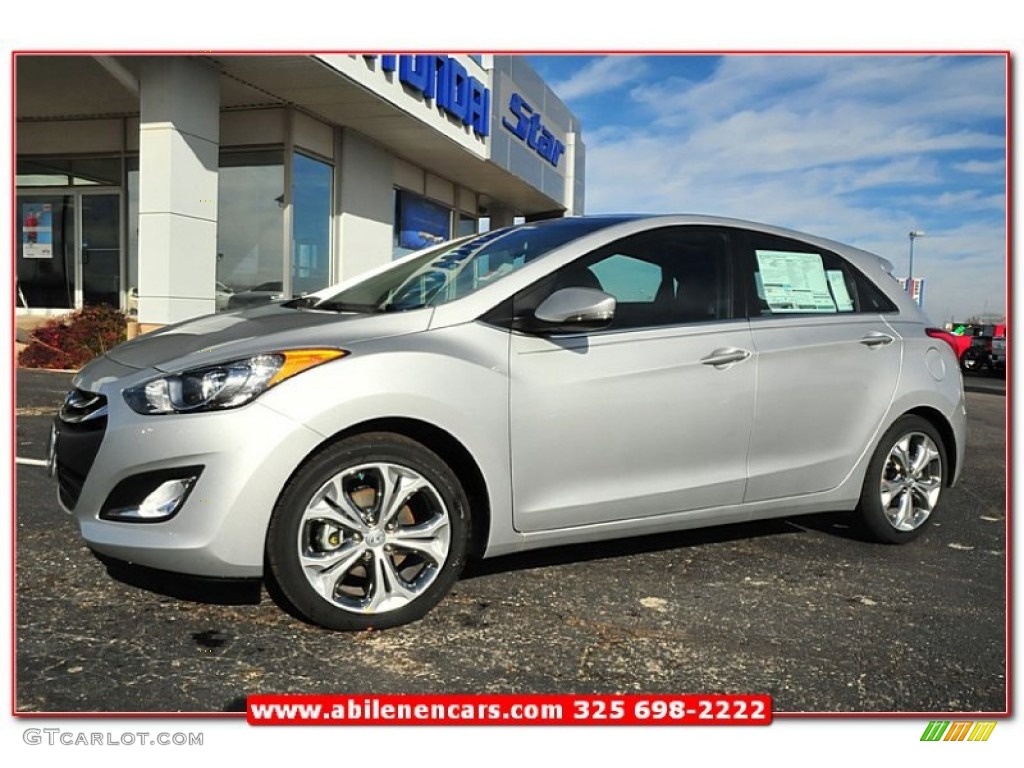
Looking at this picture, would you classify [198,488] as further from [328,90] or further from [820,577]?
[328,90]

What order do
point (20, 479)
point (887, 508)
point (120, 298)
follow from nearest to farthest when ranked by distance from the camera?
point (887, 508)
point (20, 479)
point (120, 298)

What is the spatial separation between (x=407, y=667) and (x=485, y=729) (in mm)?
422

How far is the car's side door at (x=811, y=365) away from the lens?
3330 millimetres

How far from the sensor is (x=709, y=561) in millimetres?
3508

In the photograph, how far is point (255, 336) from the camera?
2654 millimetres

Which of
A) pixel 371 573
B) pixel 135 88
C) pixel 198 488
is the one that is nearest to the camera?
pixel 198 488

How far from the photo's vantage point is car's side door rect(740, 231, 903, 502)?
3330mm

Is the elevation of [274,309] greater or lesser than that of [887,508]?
greater

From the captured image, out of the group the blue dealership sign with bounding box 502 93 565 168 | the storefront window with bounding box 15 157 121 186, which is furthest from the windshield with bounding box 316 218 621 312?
the blue dealership sign with bounding box 502 93 565 168

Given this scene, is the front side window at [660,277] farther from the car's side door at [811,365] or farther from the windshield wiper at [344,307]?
the windshield wiper at [344,307]

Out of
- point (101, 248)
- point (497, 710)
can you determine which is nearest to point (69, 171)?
→ point (101, 248)

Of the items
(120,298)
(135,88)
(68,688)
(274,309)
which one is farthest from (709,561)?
(120,298)

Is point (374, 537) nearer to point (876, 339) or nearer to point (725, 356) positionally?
point (725, 356)

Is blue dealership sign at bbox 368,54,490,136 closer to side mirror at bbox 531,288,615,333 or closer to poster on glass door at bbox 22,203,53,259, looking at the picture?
poster on glass door at bbox 22,203,53,259
